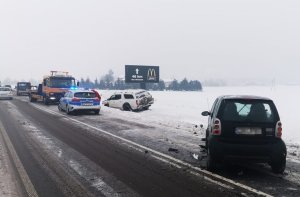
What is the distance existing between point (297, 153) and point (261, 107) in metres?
3.30

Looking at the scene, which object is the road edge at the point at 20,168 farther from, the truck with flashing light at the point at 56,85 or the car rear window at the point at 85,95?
the truck with flashing light at the point at 56,85

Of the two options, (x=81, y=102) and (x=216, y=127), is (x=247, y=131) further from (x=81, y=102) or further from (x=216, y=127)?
(x=81, y=102)

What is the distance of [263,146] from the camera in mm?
7887

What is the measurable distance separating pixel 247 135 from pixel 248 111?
0.59m

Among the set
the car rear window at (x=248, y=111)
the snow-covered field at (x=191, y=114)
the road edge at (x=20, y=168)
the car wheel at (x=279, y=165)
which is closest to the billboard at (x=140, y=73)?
the snow-covered field at (x=191, y=114)

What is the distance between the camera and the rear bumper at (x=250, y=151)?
787 cm

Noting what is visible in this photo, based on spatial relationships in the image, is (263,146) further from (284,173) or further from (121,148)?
(121,148)

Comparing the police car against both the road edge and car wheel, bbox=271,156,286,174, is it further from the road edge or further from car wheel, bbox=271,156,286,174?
car wheel, bbox=271,156,286,174

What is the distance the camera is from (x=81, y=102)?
918 inches

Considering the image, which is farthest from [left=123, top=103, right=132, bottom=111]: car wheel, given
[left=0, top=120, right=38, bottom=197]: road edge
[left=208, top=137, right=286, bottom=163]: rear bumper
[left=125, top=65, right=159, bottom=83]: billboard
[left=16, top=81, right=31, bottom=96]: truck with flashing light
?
[left=16, top=81, right=31, bottom=96]: truck with flashing light

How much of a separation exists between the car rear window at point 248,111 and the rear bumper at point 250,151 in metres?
0.51

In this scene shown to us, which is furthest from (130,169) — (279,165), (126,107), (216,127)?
(126,107)

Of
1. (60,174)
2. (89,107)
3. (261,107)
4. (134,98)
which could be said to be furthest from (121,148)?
(134,98)

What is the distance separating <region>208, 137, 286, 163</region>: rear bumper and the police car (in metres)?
16.3
